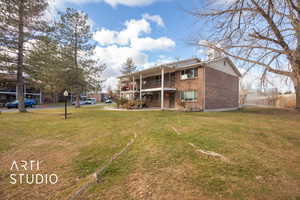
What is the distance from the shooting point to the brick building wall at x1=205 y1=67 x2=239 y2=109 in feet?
51.2

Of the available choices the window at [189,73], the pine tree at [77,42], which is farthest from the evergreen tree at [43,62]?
the window at [189,73]

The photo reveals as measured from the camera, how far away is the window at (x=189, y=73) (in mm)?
15938

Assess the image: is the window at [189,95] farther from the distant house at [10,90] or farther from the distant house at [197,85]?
the distant house at [10,90]

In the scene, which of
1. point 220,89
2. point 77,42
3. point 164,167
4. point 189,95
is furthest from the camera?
point 77,42

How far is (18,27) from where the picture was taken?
1110 centimetres

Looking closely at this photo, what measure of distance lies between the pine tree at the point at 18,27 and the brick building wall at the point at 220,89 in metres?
18.1

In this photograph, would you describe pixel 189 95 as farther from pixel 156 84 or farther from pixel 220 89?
pixel 156 84

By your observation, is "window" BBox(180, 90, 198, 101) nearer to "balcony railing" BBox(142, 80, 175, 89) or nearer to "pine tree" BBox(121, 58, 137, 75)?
"balcony railing" BBox(142, 80, 175, 89)

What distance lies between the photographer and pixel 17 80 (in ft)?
39.9

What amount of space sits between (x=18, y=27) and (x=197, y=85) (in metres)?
18.7

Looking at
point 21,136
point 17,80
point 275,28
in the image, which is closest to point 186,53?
point 275,28

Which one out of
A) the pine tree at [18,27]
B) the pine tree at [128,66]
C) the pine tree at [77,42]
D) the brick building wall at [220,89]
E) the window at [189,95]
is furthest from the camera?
the pine tree at [128,66]

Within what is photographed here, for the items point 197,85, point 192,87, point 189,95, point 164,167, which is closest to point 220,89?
point 197,85

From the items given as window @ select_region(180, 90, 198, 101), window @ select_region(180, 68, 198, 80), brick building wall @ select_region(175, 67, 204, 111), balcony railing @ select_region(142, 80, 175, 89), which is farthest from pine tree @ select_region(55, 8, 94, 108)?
window @ select_region(180, 90, 198, 101)
